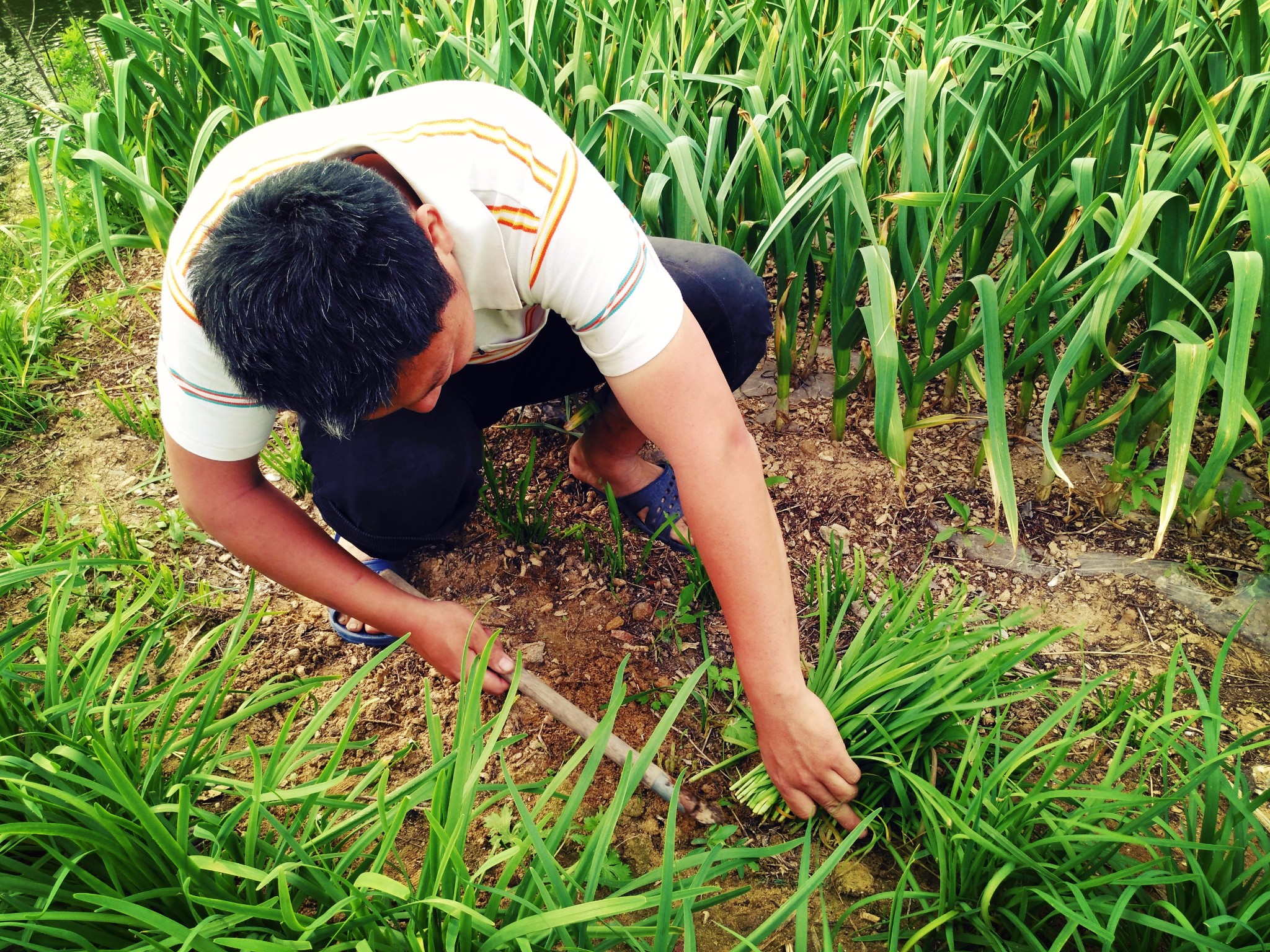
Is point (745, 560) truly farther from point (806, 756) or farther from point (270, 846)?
point (270, 846)

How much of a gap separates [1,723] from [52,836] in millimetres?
182

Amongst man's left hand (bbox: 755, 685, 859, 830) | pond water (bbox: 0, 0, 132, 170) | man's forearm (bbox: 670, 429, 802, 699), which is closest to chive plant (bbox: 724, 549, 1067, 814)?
man's left hand (bbox: 755, 685, 859, 830)

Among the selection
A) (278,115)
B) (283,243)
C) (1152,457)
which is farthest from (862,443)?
(278,115)

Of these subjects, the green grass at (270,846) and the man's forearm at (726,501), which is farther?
the man's forearm at (726,501)

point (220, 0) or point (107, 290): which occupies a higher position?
point (220, 0)

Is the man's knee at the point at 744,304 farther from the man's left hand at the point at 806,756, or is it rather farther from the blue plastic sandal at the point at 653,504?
the man's left hand at the point at 806,756

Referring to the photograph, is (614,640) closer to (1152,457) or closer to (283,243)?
(283,243)

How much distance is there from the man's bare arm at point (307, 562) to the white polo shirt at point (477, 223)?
0.08 meters

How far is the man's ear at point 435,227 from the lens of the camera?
877 millimetres

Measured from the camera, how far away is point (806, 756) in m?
1.05

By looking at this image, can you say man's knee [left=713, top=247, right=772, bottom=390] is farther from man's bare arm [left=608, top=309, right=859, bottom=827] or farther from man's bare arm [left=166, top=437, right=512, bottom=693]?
man's bare arm [left=166, top=437, right=512, bottom=693]

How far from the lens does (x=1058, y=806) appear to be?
3.25ft

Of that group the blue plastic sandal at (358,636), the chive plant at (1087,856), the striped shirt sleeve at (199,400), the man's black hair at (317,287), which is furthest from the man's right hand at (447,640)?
the chive plant at (1087,856)

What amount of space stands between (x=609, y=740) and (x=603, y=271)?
648mm
